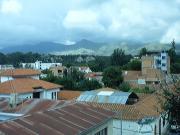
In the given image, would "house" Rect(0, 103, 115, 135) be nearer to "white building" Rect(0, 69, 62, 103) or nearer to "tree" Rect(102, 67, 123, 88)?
"white building" Rect(0, 69, 62, 103)

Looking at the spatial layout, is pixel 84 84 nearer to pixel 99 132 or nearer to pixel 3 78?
pixel 3 78

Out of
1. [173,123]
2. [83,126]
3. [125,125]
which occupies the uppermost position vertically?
[173,123]

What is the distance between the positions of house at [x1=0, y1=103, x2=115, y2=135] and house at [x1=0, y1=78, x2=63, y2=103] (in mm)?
21265

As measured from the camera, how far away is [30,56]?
186 m

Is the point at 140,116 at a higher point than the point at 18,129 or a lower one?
lower

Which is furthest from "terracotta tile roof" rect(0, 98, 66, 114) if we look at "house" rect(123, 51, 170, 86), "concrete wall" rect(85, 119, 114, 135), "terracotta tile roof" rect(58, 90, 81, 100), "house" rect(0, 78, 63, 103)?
"house" rect(123, 51, 170, 86)

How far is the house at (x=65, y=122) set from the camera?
1325cm

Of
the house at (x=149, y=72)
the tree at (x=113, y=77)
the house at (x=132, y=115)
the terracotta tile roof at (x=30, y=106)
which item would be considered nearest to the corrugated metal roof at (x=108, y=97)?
the house at (x=132, y=115)

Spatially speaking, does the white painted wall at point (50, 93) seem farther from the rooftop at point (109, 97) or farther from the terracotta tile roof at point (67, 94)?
the rooftop at point (109, 97)

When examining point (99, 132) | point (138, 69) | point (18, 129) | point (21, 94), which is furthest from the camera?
point (138, 69)

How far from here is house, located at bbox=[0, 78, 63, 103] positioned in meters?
40.1

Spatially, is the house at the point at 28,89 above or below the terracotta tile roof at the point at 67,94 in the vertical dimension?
above

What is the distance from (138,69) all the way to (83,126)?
82974mm

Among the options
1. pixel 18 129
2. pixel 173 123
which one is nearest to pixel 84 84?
pixel 18 129
